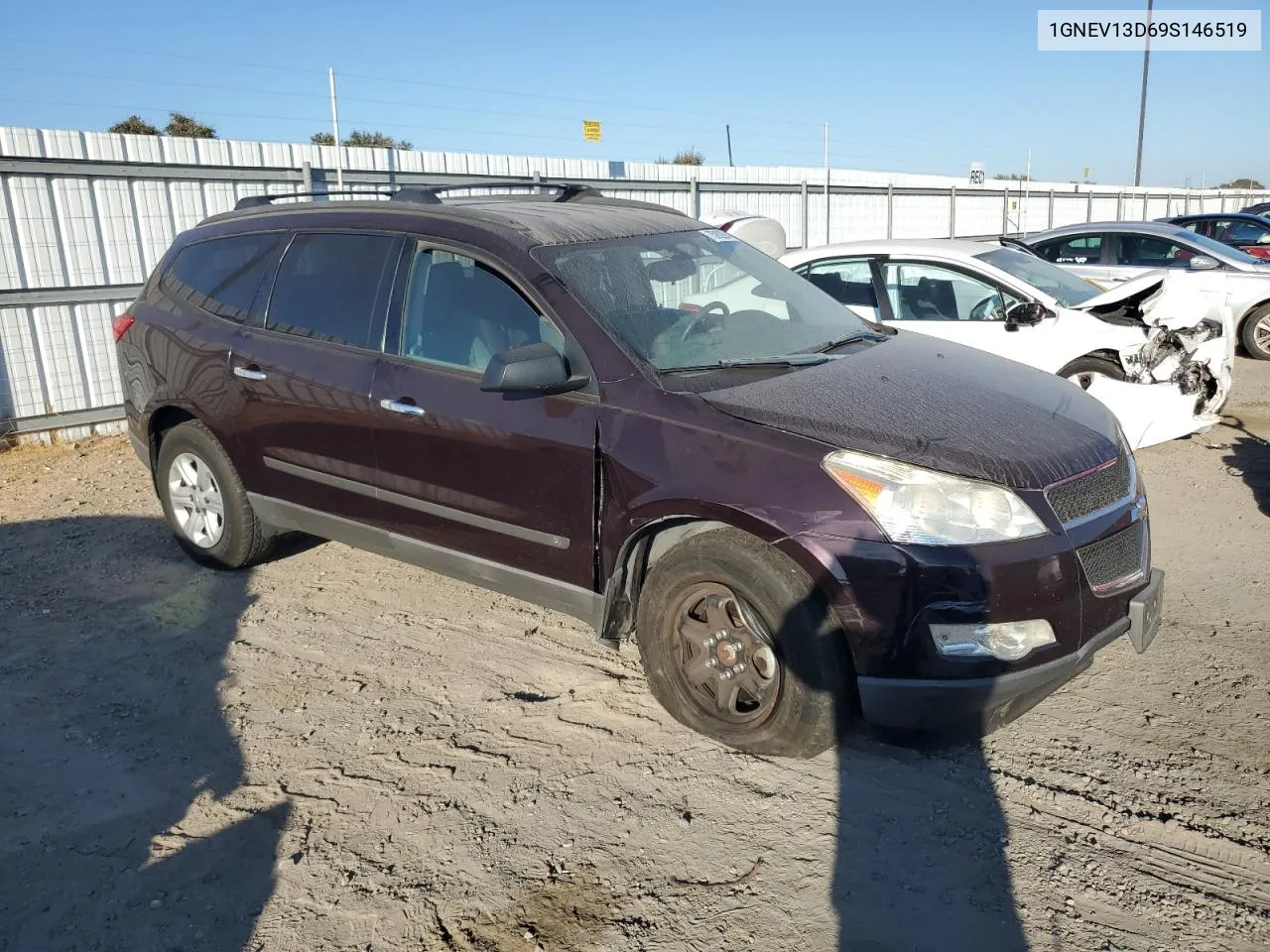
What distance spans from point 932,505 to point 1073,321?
191 inches

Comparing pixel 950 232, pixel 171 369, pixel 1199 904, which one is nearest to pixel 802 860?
pixel 1199 904

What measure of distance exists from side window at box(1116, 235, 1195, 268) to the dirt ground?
24.9ft

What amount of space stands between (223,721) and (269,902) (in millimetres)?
1195

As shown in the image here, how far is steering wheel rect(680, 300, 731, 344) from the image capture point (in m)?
4.05

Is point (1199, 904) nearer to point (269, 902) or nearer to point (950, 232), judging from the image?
point (269, 902)

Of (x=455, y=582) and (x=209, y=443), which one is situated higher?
(x=209, y=443)

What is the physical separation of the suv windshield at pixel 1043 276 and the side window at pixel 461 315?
4.88m

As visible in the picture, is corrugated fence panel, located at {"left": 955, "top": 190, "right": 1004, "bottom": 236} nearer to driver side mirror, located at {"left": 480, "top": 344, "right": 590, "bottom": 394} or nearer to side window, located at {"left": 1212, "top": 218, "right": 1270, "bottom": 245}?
side window, located at {"left": 1212, "top": 218, "right": 1270, "bottom": 245}

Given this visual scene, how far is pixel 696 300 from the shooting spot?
4.30 m

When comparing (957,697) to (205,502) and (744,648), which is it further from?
(205,502)

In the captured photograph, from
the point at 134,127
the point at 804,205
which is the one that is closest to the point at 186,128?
the point at 134,127

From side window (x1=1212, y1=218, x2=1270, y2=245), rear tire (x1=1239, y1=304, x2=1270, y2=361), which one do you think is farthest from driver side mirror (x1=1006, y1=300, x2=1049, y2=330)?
side window (x1=1212, y1=218, x2=1270, y2=245)

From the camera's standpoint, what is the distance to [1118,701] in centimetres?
387

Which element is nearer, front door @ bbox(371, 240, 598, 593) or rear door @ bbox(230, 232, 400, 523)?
front door @ bbox(371, 240, 598, 593)
